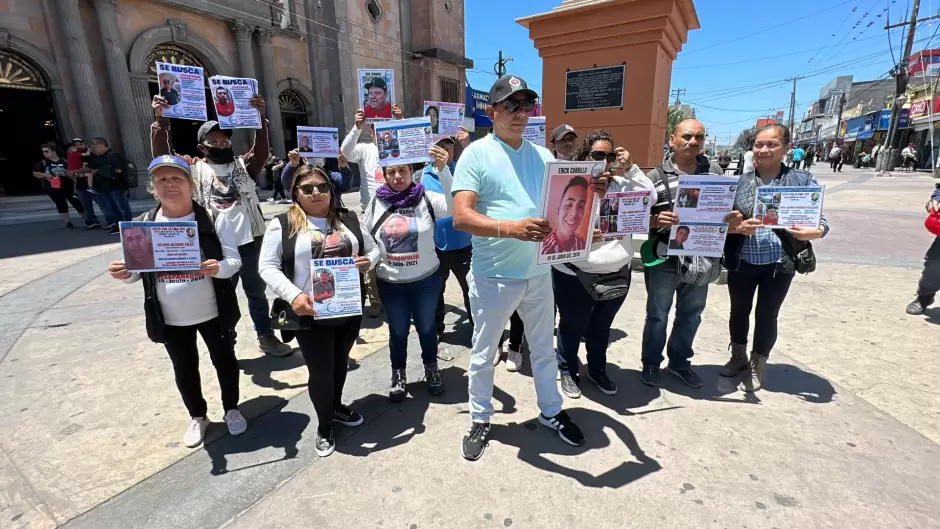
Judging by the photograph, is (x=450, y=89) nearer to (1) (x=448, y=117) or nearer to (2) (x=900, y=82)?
(1) (x=448, y=117)

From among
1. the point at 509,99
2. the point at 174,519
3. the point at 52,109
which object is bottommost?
the point at 174,519

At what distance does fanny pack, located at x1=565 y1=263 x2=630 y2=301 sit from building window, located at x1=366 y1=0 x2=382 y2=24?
23.2 m

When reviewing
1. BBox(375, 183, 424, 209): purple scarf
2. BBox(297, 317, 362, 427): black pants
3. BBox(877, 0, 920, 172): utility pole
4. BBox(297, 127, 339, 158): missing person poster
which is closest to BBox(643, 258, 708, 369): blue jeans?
BBox(375, 183, 424, 209): purple scarf

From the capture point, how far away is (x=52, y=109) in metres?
12.9

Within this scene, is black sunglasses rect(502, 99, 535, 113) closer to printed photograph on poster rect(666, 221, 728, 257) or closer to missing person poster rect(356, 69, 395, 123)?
printed photograph on poster rect(666, 221, 728, 257)

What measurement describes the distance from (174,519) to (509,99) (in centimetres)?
278

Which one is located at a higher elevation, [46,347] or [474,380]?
[474,380]

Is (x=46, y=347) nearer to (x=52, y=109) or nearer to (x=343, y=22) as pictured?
(x=52, y=109)

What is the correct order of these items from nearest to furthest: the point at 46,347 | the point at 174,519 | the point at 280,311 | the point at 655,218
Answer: the point at 174,519 < the point at 280,311 < the point at 655,218 < the point at 46,347

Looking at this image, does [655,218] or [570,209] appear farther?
[655,218]

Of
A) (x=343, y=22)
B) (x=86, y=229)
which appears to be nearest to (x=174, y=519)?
(x=86, y=229)

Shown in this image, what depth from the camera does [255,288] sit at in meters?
3.95

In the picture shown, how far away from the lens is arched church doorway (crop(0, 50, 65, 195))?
1233 cm

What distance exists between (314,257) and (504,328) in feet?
3.99
